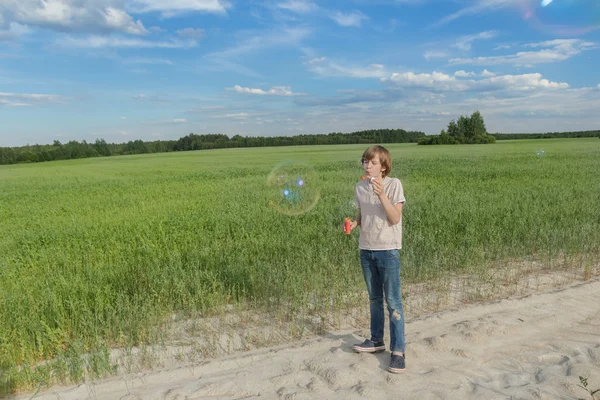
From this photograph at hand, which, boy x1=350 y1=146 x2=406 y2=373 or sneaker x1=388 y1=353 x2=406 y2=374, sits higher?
boy x1=350 y1=146 x2=406 y2=373

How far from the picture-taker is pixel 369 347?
4.46 meters

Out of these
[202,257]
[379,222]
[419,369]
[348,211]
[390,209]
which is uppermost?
[390,209]

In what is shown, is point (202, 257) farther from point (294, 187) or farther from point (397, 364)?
point (397, 364)

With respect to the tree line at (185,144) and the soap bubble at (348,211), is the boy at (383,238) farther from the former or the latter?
the tree line at (185,144)

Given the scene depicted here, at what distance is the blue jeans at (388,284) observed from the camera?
4.21 meters

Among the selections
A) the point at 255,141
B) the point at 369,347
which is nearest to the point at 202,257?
the point at 369,347

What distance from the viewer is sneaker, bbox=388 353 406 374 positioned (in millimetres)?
4051

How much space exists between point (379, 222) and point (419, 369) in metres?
1.45

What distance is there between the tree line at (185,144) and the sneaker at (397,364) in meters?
88.6

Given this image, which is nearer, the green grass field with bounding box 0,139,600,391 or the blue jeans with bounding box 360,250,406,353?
the blue jeans with bounding box 360,250,406,353

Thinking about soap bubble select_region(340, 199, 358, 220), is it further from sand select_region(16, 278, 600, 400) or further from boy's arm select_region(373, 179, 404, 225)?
boy's arm select_region(373, 179, 404, 225)

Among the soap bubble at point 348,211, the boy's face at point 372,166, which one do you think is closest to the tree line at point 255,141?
the soap bubble at point 348,211

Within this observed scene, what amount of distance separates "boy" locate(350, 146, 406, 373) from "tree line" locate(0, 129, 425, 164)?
3475 inches

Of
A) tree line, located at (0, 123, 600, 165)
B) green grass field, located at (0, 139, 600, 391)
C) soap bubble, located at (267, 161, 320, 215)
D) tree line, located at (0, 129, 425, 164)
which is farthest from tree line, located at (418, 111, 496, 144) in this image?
soap bubble, located at (267, 161, 320, 215)
